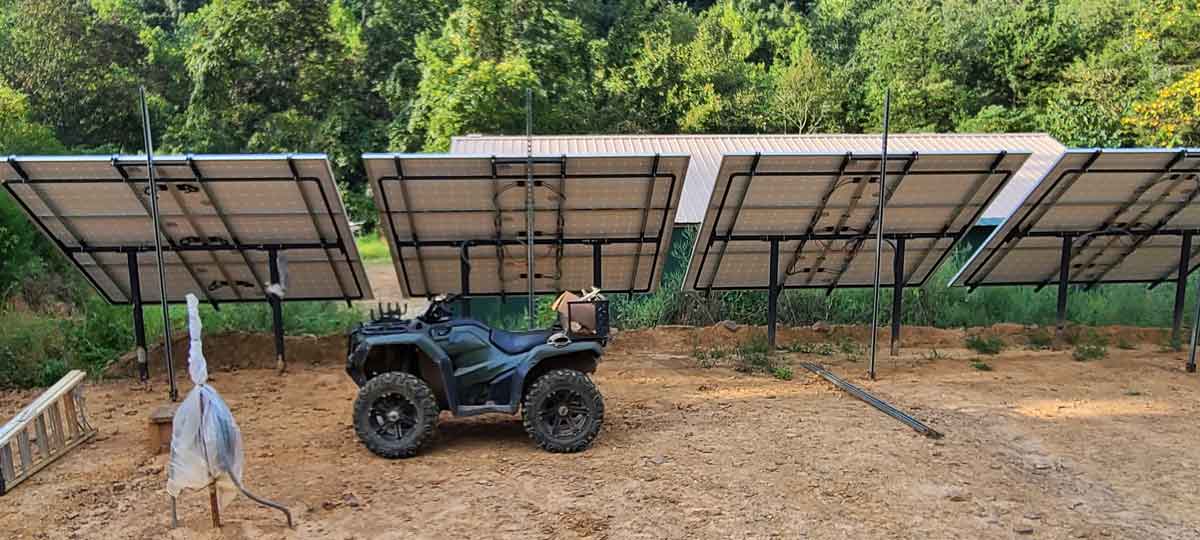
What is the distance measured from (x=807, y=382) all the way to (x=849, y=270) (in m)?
1.90

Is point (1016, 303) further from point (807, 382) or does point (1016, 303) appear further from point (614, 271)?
point (614, 271)

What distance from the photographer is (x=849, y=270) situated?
9648 mm

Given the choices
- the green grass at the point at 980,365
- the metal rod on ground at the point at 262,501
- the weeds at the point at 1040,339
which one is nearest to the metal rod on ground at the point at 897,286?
the green grass at the point at 980,365

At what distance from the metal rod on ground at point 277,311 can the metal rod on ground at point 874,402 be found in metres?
5.79

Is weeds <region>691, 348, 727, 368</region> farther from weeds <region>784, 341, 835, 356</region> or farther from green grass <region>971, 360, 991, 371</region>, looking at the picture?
green grass <region>971, 360, 991, 371</region>

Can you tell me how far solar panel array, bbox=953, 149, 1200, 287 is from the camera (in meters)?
8.43

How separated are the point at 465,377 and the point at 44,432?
3.27 meters

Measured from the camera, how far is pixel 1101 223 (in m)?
9.30

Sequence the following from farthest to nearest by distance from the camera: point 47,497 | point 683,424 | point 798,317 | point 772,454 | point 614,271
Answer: point 798,317 → point 614,271 → point 683,424 → point 772,454 → point 47,497

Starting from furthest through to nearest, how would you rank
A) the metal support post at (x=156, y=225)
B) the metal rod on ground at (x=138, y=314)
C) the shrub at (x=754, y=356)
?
the shrub at (x=754, y=356)
the metal rod on ground at (x=138, y=314)
the metal support post at (x=156, y=225)

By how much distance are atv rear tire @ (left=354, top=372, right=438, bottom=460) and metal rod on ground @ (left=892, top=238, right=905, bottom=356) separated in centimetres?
566

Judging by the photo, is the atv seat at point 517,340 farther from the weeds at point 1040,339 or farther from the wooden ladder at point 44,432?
the weeds at point 1040,339

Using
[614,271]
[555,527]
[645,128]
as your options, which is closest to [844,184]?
[614,271]

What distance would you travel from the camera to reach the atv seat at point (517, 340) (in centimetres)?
635
